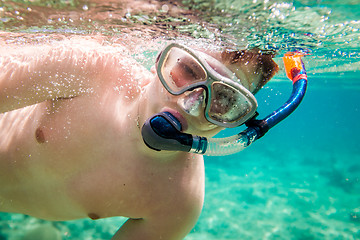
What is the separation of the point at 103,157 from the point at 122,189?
14.5 inches

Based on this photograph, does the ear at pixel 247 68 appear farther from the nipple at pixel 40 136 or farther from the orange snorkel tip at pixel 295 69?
the nipple at pixel 40 136

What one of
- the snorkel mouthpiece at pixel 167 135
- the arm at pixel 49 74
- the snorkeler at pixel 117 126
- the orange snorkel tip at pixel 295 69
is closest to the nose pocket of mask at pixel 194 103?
the snorkeler at pixel 117 126

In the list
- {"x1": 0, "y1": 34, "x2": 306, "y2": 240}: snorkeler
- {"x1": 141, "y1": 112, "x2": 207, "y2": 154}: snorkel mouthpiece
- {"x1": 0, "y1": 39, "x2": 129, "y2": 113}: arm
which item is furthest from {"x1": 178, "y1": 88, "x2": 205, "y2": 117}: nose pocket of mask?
{"x1": 0, "y1": 39, "x2": 129, "y2": 113}: arm

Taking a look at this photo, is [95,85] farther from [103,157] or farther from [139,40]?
[139,40]

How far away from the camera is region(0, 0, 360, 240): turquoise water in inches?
137

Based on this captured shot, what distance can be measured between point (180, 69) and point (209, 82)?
0.31 meters

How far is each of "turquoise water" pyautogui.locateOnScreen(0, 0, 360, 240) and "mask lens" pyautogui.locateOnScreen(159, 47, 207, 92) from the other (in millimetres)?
1268

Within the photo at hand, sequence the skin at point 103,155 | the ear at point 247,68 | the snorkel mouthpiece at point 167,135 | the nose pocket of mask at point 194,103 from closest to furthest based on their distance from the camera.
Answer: the snorkel mouthpiece at point 167,135 < the nose pocket of mask at point 194,103 < the ear at point 247,68 < the skin at point 103,155

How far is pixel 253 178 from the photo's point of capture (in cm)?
1573

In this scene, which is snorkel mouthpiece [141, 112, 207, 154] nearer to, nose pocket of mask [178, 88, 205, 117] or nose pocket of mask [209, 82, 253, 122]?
nose pocket of mask [178, 88, 205, 117]

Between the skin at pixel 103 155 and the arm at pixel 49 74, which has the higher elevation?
the arm at pixel 49 74

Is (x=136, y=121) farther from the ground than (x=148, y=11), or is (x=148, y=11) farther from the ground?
(x=148, y=11)

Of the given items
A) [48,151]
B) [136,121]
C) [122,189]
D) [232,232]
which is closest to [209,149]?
[136,121]

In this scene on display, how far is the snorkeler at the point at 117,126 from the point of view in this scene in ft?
6.86
